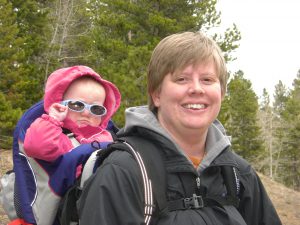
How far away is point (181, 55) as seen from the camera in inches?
82.1

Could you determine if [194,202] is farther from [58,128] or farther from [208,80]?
[58,128]

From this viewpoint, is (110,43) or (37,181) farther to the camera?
(110,43)

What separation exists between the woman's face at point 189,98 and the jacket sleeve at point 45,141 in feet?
2.18

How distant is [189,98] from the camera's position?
213 cm

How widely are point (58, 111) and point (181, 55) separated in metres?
1.02

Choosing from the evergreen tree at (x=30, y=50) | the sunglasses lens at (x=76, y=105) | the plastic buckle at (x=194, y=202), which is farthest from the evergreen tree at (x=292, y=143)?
the plastic buckle at (x=194, y=202)

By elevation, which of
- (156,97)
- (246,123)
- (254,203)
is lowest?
(246,123)

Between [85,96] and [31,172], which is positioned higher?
[85,96]

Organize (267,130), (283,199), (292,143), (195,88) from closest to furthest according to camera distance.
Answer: (195,88) < (283,199) < (292,143) < (267,130)

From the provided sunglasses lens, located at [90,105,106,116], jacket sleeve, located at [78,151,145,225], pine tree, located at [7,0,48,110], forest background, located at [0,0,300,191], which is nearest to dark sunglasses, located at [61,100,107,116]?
sunglasses lens, located at [90,105,106,116]

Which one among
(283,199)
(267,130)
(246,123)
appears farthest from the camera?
(267,130)

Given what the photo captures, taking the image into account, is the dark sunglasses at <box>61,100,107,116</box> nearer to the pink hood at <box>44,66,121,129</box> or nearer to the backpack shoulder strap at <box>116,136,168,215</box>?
the pink hood at <box>44,66,121,129</box>

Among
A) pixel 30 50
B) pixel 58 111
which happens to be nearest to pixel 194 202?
pixel 58 111

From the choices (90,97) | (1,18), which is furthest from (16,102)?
(90,97)
